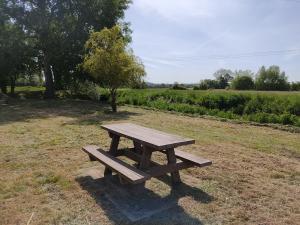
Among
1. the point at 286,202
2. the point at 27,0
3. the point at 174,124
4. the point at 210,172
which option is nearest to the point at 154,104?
the point at 174,124

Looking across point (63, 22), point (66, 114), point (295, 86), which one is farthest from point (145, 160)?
point (295, 86)

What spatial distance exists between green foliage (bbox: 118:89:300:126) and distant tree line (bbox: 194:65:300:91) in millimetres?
30941

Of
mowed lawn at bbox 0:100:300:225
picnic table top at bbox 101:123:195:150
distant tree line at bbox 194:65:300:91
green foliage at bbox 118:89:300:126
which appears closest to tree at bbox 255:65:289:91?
distant tree line at bbox 194:65:300:91

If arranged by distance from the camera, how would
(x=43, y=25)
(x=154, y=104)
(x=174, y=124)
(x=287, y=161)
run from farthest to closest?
1. (x=43, y=25)
2. (x=154, y=104)
3. (x=174, y=124)
4. (x=287, y=161)

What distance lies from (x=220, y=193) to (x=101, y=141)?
413 centimetres

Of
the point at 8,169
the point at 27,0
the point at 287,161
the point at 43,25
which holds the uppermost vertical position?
the point at 27,0

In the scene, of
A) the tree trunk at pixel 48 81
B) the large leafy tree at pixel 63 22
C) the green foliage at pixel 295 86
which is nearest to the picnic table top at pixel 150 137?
the large leafy tree at pixel 63 22

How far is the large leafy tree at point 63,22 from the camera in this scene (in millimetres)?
21859

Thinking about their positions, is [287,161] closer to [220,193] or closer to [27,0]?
[220,193]

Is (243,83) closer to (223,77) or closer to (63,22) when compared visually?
(223,77)

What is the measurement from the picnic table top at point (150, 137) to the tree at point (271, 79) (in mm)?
49275

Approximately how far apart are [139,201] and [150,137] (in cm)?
92

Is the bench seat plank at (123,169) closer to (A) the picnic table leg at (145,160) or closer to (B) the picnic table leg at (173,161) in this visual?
(A) the picnic table leg at (145,160)

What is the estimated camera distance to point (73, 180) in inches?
197
